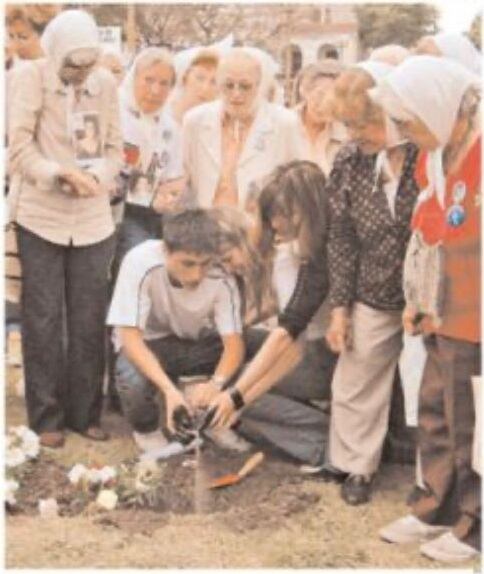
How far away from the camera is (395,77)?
3.20m

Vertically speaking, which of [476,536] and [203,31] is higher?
[203,31]

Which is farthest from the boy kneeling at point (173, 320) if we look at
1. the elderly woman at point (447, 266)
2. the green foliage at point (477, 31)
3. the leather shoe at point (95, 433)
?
the green foliage at point (477, 31)

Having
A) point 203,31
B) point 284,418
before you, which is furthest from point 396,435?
point 203,31

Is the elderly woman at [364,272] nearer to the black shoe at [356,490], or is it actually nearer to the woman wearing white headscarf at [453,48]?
the black shoe at [356,490]

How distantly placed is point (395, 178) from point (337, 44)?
1.45 feet

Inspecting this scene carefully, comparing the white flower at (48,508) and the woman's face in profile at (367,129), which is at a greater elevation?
the woman's face in profile at (367,129)

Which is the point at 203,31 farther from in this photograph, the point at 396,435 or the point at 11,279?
the point at 396,435

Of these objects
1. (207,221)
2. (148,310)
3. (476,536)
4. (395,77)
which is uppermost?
(395,77)

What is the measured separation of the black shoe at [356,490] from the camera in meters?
3.54

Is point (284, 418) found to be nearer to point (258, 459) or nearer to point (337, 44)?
point (258, 459)

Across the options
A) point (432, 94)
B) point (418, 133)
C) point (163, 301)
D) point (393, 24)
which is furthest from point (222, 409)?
point (393, 24)

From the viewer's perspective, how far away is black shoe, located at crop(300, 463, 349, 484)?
3617mm

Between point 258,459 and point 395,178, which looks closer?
point 395,178

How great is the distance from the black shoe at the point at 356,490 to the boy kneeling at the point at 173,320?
36 centimetres
